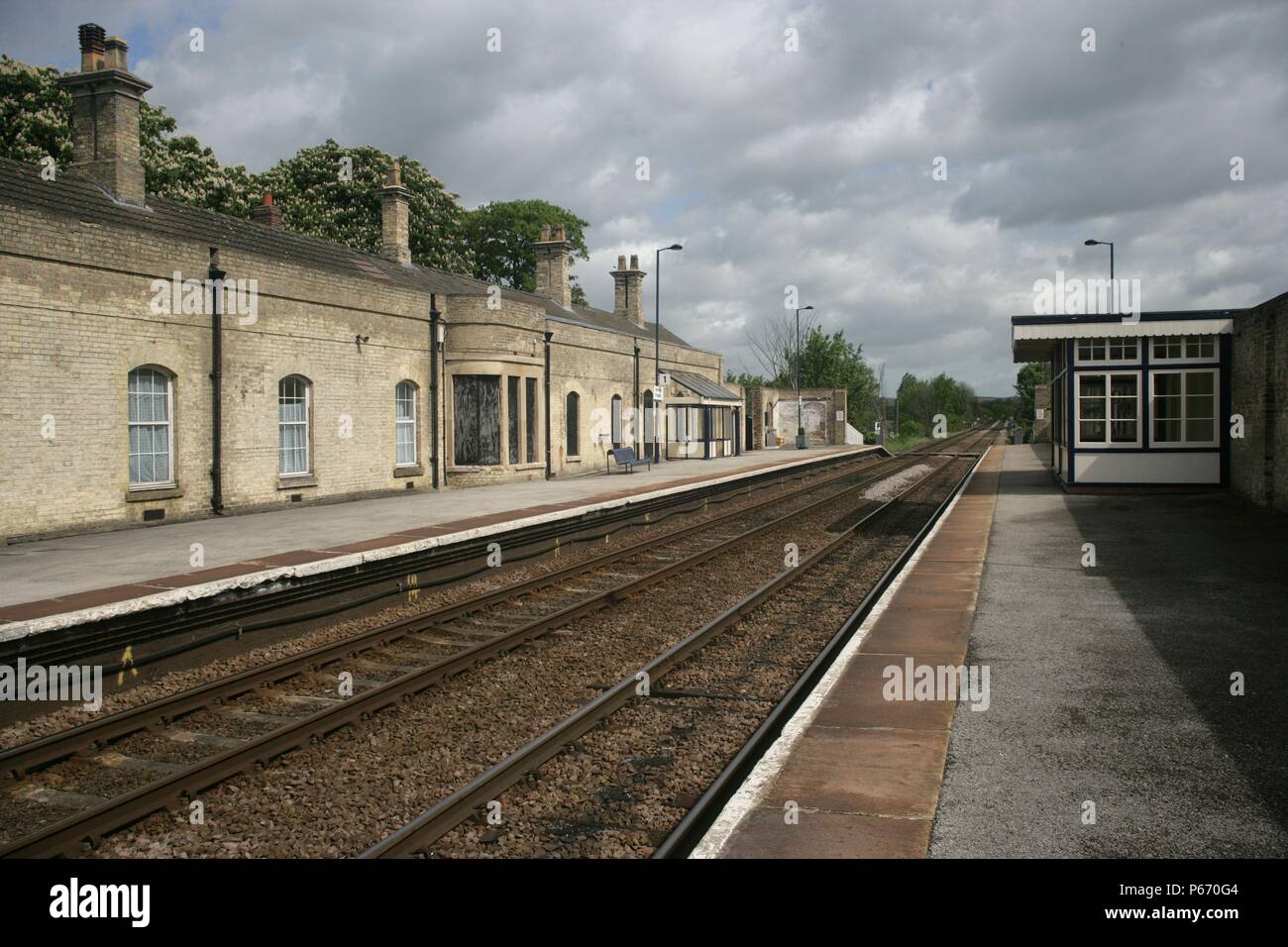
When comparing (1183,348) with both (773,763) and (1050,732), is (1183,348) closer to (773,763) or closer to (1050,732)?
(1050,732)

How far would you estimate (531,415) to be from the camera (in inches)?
997

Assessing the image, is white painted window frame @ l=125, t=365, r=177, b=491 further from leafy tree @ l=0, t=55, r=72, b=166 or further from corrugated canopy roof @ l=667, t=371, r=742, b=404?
corrugated canopy roof @ l=667, t=371, r=742, b=404

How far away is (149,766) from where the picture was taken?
583cm

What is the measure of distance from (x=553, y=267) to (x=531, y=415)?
1181cm

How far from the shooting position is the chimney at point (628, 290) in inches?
1679

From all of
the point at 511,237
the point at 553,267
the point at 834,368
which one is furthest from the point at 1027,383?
the point at 553,267

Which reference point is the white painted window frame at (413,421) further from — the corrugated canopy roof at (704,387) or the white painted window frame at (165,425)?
the corrugated canopy roof at (704,387)

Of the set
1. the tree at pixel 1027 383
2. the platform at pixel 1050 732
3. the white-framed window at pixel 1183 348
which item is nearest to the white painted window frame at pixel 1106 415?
the white-framed window at pixel 1183 348

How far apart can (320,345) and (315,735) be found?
13.6 m

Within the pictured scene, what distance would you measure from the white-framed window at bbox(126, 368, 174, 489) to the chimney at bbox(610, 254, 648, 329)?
28884 mm
